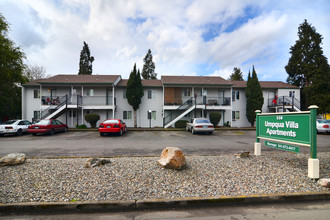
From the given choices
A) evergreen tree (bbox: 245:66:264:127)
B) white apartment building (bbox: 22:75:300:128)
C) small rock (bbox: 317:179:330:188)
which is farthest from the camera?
evergreen tree (bbox: 245:66:264:127)

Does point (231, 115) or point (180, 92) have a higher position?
point (180, 92)

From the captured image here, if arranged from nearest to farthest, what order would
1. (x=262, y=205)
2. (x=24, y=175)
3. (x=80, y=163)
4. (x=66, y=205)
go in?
1. (x=66, y=205)
2. (x=262, y=205)
3. (x=24, y=175)
4. (x=80, y=163)

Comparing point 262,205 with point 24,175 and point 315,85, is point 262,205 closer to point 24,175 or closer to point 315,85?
point 24,175

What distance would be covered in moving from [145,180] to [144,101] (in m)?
18.4

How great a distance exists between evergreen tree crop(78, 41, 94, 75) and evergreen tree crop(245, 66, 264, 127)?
1329 inches

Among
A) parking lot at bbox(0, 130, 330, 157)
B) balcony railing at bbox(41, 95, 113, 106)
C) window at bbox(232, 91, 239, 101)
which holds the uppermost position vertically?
window at bbox(232, 91, 239, 101)

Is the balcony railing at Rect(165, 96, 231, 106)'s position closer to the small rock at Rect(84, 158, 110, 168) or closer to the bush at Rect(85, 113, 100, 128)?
the bush at Rect(85, 113, 100, 128)

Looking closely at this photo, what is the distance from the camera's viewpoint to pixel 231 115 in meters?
21.9

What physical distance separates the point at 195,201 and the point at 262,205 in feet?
4.66

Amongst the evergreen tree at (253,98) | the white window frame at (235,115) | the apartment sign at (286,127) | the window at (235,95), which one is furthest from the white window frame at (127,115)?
the apartment sign at (286,127)

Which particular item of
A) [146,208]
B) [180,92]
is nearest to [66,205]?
[146,208]

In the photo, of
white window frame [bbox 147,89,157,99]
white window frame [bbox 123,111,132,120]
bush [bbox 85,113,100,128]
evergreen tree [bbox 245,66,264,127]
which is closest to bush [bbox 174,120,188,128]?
white window frame [bbox 147,89,157,99]

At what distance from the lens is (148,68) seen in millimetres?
40500

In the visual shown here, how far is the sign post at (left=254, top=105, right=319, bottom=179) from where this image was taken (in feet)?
14.1
